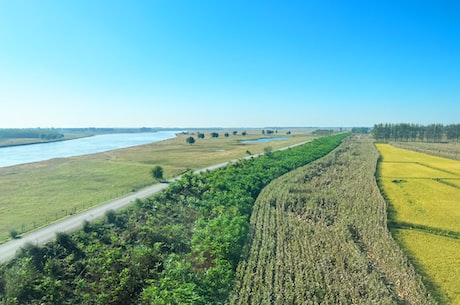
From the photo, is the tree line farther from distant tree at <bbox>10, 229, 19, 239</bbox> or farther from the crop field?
distant tree at <bbox>10, 229, 19, 239</bbox>

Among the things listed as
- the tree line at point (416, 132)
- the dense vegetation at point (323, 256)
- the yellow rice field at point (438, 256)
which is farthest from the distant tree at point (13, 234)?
the tree line at point (416, 132)

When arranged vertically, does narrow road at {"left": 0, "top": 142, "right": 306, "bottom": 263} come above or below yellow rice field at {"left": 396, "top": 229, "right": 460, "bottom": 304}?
above

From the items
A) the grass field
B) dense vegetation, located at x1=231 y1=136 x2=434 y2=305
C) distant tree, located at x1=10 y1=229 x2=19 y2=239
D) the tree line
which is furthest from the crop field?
the tree line

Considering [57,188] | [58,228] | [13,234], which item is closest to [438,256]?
[58,228]

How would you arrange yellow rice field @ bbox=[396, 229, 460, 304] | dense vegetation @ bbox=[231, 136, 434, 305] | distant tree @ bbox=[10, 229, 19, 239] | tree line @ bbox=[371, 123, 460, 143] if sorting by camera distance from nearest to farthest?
dense vegetation @ bbox=[231, 136, 434, 305], yellow rice field @ bbox=[396, 229, 460, 304], distant tree @ bbox=[10, 229, 19, 239], tree line @ bbox=[371, 123, 460, 143]

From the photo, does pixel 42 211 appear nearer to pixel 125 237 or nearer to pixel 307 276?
pixel 125 237

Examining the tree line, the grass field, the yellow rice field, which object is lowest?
the yellow rice field

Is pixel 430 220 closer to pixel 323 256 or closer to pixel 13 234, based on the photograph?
pixel 323 256
